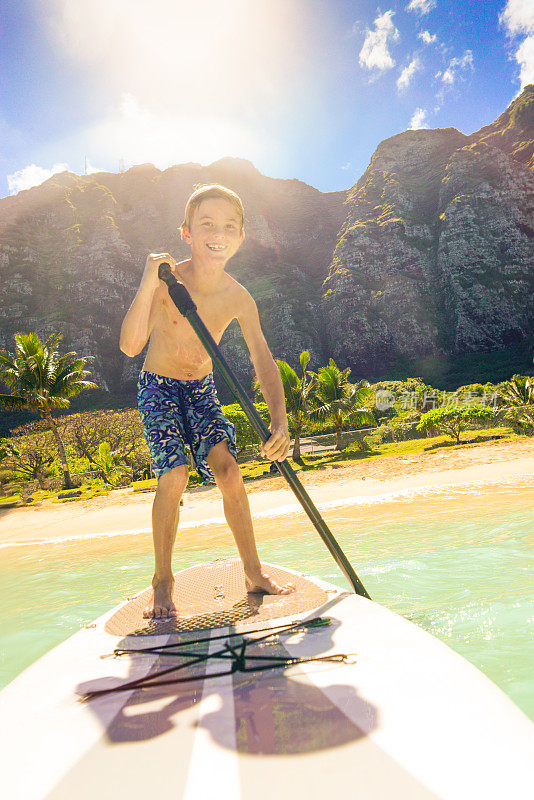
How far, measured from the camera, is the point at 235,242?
299 cm

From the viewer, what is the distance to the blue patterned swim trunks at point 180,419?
9.26 feet

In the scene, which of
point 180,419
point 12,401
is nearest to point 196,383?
point 180,419

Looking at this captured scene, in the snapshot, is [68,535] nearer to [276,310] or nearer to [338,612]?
[338,612]

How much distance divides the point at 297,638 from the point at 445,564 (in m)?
4.38

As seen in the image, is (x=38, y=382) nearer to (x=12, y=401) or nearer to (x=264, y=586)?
(x=12, y=401)

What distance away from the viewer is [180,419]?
3.04 m

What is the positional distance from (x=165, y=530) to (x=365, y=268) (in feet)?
274

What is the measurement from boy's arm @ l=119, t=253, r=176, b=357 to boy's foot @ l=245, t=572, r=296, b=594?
5.27 feet

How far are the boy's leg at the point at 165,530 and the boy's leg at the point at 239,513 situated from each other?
10.8 inches

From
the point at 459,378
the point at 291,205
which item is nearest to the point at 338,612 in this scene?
the point at 459,378

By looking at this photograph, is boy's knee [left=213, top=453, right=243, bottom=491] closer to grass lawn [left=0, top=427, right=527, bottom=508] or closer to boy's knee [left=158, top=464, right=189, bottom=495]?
boy's knee [left=158, top=464, right=189, bottom=495]

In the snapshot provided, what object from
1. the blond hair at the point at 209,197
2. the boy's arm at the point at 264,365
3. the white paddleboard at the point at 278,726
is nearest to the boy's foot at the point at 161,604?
the white paddleboard at the point at 278,726

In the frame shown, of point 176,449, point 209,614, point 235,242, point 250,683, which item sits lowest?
point 209,614

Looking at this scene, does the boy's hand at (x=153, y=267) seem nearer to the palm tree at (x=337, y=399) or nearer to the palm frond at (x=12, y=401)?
the palm tree at (x=337, y=399)
